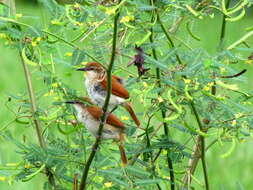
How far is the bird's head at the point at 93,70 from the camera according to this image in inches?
147

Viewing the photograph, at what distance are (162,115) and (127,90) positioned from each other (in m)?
0.22

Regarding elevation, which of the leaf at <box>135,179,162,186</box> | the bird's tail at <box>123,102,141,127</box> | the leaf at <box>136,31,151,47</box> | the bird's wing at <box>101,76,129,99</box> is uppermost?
the leaf at <box>136,31,151,47</box>

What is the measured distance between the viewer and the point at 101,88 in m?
3.89

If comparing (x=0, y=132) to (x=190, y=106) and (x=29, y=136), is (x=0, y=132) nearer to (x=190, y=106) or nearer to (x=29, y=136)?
(x=190, y=106)

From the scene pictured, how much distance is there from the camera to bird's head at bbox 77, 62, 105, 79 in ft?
12.2

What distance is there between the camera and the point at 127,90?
3254 mm

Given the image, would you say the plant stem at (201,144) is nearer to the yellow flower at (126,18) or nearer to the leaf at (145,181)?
the leaf at (145,181)

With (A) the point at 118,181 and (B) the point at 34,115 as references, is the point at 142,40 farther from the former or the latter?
(B) the point at 34,115

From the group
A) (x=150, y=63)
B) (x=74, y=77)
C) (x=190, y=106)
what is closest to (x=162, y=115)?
(x=190, y=106)

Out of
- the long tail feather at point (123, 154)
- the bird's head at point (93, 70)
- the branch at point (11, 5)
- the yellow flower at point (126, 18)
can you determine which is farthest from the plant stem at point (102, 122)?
the bird's head at point (93, 70)

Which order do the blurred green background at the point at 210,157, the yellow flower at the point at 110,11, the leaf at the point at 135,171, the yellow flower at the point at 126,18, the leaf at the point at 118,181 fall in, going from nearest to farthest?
the yellow flower at the point at 110,11
the yellow flower at the point at 126,18
the leaf at the point at 118,181
the leaf at the point at 135,171
the blurred green background at the point at 210,157

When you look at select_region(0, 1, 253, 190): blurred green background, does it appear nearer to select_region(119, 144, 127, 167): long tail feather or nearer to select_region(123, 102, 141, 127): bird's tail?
select_region(123, 102, 141, 127): bird's tail

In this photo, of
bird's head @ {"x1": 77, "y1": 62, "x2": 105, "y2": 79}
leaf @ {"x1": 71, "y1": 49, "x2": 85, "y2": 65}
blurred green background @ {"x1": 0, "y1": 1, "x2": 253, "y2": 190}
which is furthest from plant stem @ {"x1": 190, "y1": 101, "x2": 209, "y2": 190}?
bird's head @ {"x1": 77, "y1": 62, "x2": 105, "y2": 79}

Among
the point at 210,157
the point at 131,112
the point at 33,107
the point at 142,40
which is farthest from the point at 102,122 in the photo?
the point at 210,157
